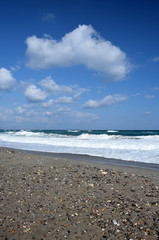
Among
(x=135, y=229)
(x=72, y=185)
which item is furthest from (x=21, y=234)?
(x=72, y=185)

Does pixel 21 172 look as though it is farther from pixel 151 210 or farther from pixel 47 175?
pixel 151 210

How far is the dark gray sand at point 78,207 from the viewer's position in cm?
340

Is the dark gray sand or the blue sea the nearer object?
the dark gray sand

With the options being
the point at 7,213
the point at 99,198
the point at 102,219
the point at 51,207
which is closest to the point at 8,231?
the point at 7,213

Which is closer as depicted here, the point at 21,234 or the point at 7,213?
the point at 21,234

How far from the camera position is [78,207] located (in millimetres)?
4320

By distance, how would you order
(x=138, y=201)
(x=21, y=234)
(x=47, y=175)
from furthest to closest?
1. (x=47, y=175)
2. (x=138, y=201)
3. (x=21, y=234)

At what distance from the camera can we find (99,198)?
15.8ft

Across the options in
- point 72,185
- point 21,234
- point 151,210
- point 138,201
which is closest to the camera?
point 21,234

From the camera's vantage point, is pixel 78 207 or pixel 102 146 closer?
pixel 78 207

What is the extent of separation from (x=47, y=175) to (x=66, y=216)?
120 inches

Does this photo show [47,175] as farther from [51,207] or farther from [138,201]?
[138,201]

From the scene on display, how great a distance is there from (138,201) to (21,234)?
9.16ft

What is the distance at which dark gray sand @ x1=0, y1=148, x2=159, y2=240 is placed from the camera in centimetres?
340
